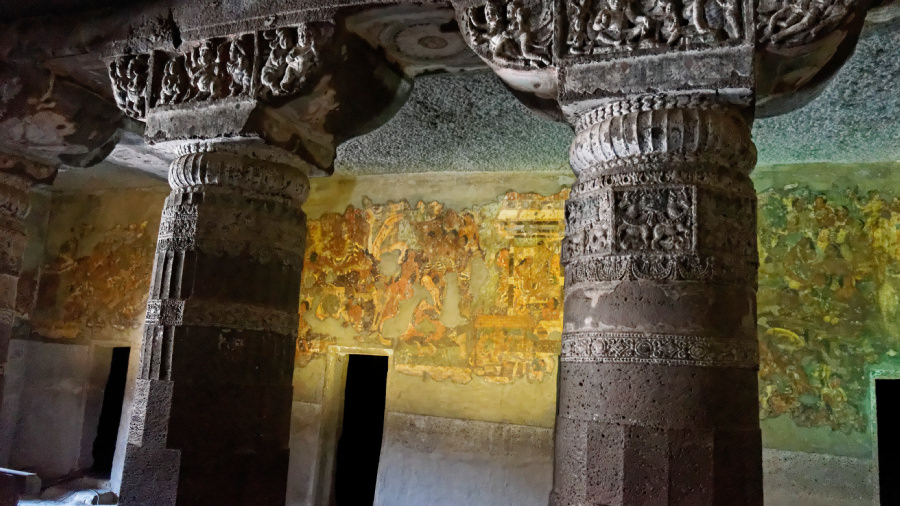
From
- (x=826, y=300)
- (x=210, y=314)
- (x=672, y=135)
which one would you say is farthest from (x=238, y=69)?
(x=826, y=300)

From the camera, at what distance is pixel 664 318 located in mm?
2514

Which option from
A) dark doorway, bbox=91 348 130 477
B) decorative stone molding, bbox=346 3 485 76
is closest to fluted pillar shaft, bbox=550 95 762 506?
decorative stone molding, bbox=346 3 485 76

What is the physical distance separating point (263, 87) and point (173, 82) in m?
0.57

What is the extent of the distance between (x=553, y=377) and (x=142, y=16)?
164 inches

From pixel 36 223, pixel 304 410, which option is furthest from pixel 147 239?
pixel 304 410

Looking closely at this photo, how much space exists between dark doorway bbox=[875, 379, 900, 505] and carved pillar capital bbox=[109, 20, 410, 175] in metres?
6.21

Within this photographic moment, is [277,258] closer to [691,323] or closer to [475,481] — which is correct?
[691,323]

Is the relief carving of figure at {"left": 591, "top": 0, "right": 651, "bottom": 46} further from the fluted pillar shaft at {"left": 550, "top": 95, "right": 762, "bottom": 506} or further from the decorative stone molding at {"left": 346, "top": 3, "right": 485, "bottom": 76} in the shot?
the decorative stone molding at {"left": 346, "top": 3, "right": 485, "bottom": 76}

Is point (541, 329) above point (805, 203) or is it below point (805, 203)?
below

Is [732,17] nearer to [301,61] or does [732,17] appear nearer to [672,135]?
[672,135]

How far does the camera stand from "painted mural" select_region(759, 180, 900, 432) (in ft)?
17.0

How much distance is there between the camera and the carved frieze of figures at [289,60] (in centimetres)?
322

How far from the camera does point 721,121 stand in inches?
102

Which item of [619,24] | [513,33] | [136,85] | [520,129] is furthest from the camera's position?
[520,129]
